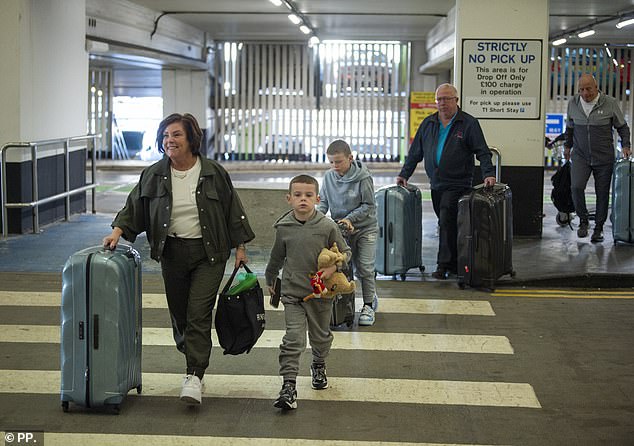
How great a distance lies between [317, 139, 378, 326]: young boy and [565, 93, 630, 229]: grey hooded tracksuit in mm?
5782

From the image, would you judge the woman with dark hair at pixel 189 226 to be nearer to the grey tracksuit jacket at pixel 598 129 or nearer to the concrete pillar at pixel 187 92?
the grey tracksuit jacket at pixel 598 129

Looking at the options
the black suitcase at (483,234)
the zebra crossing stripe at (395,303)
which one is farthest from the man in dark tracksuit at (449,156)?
the zebra crossing stripe at (395,303)

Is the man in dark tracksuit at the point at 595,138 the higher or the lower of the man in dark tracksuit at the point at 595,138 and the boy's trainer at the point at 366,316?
the higher

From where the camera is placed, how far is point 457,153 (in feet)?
35.2

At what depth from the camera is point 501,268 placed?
10.6m

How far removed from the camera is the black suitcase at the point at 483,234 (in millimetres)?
10312

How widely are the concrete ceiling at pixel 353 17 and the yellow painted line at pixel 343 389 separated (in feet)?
46.2

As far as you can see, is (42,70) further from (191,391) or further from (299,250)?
(191,391)

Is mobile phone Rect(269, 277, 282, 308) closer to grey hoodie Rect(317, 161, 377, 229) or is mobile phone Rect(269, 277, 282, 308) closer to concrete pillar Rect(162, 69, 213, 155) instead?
grey hoodie Rect(317, 161, 377, 229)

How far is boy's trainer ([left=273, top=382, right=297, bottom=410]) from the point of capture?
6.34 meters

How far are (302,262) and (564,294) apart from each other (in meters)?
4.79

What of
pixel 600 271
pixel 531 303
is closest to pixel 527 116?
pixel 600 271

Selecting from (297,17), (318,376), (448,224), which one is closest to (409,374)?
(318,376)

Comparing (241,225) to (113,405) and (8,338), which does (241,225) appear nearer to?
(113,405)
